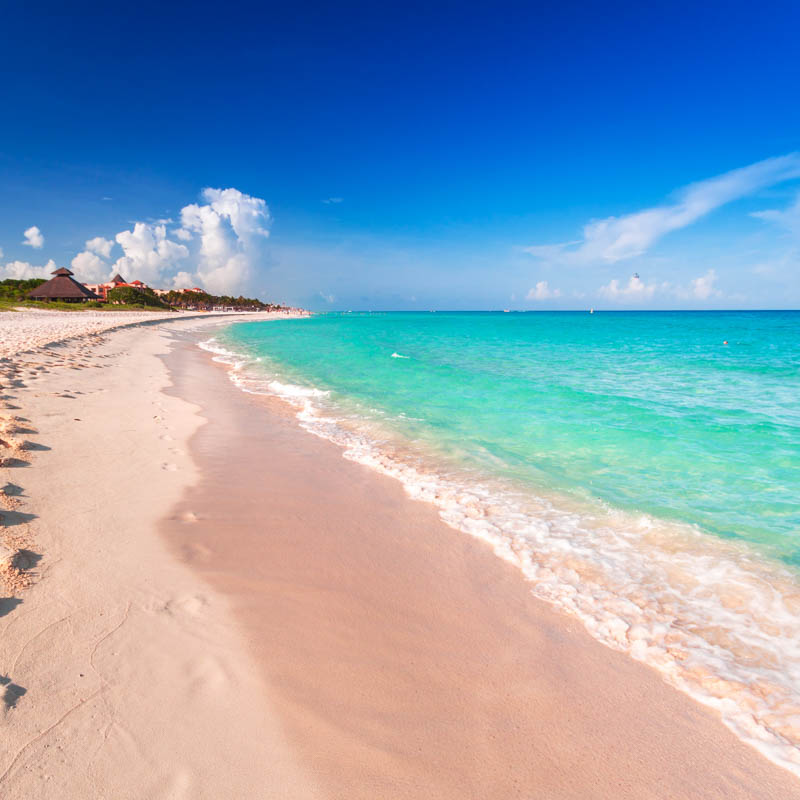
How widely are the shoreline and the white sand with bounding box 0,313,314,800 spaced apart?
26cm

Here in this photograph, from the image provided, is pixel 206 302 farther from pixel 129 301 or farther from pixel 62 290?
pixel 62 290

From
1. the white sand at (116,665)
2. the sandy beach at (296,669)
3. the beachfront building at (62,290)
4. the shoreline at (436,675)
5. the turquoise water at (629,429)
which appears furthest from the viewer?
the beachfront building at (62,290)

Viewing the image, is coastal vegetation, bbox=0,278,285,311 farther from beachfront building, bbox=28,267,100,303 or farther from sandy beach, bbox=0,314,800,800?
sandy beach, bbox=0,314,800,800

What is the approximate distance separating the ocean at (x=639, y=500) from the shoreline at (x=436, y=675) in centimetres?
43

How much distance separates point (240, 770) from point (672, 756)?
274 cm

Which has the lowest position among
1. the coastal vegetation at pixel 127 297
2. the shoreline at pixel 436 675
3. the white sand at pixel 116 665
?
the shoreline at pixel 436 675

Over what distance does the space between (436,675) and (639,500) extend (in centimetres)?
546

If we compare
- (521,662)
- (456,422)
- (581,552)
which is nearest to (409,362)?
(456,422)

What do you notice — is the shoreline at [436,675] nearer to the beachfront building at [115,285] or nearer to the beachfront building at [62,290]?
the beachfront building at [62,290]

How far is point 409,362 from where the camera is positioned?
1123 inches

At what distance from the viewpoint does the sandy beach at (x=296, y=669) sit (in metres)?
2.46

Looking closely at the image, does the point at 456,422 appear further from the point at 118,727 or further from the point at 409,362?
the point at 409,362

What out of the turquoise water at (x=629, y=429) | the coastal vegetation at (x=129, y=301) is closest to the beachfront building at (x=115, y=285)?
the coastal vegetation at (x=129, y=301)

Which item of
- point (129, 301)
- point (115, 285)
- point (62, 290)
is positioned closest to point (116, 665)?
point (62, 290)
